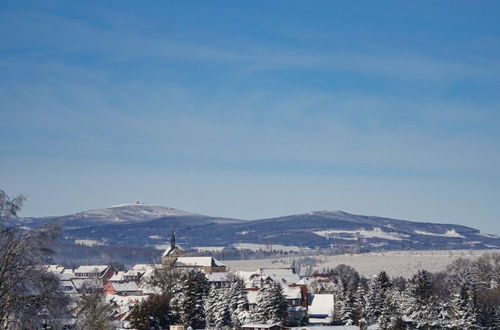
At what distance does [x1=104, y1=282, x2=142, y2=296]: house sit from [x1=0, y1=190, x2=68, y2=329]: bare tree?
11609 centimetres

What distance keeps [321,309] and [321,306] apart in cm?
53

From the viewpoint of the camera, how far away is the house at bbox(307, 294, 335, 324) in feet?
354

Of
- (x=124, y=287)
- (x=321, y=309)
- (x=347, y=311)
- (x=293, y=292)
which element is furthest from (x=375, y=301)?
(x=124, y=287)

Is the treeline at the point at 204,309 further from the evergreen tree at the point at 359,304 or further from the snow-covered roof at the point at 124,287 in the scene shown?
the snow-covered roof at the point at 124,287

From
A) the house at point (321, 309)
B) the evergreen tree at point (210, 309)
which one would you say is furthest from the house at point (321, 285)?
the evergreen tree at point (210, 309)

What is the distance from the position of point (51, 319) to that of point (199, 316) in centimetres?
5578

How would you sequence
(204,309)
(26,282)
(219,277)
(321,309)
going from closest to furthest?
(26,282)
(204,309)
(321,309)
(219,277)

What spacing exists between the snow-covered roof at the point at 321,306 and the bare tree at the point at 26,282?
75.0m

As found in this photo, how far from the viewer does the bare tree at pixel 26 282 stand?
119 feet

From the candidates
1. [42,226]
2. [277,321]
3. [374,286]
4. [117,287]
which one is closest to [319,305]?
[374,286]

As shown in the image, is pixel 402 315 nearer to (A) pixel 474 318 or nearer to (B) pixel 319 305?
(A) pixel 474 318

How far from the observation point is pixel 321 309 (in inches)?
4449

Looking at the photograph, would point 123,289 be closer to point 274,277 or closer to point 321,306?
point 274,277

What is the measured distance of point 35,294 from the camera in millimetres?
36750
